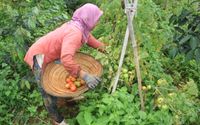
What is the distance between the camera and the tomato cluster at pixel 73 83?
3375 mm

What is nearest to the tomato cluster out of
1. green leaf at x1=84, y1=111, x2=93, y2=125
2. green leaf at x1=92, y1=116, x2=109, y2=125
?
green leaf at x1=84, y1=111, x2=93, y2=125

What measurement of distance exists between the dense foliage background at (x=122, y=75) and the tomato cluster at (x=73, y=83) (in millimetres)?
154

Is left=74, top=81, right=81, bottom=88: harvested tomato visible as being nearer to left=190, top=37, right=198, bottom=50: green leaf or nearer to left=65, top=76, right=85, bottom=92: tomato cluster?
left=65, top=76, right=85, bottom=92: tomato cluster

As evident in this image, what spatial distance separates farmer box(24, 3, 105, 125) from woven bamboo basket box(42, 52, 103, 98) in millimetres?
81

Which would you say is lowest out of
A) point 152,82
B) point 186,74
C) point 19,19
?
point 186,74

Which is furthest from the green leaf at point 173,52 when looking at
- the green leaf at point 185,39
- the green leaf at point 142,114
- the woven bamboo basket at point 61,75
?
the woven bamboo basket at point 61,75

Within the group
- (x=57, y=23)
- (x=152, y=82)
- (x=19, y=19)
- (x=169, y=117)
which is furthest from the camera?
(x=57, y=23)

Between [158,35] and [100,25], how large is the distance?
72 centimetres

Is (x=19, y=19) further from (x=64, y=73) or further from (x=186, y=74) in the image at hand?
(x=186, y=74)

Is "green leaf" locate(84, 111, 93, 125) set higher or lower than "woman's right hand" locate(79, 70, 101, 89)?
lower

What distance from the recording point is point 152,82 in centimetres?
361

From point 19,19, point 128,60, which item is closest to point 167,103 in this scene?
point 128,60

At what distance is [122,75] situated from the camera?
11.7ft

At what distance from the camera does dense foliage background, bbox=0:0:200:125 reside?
329cm
